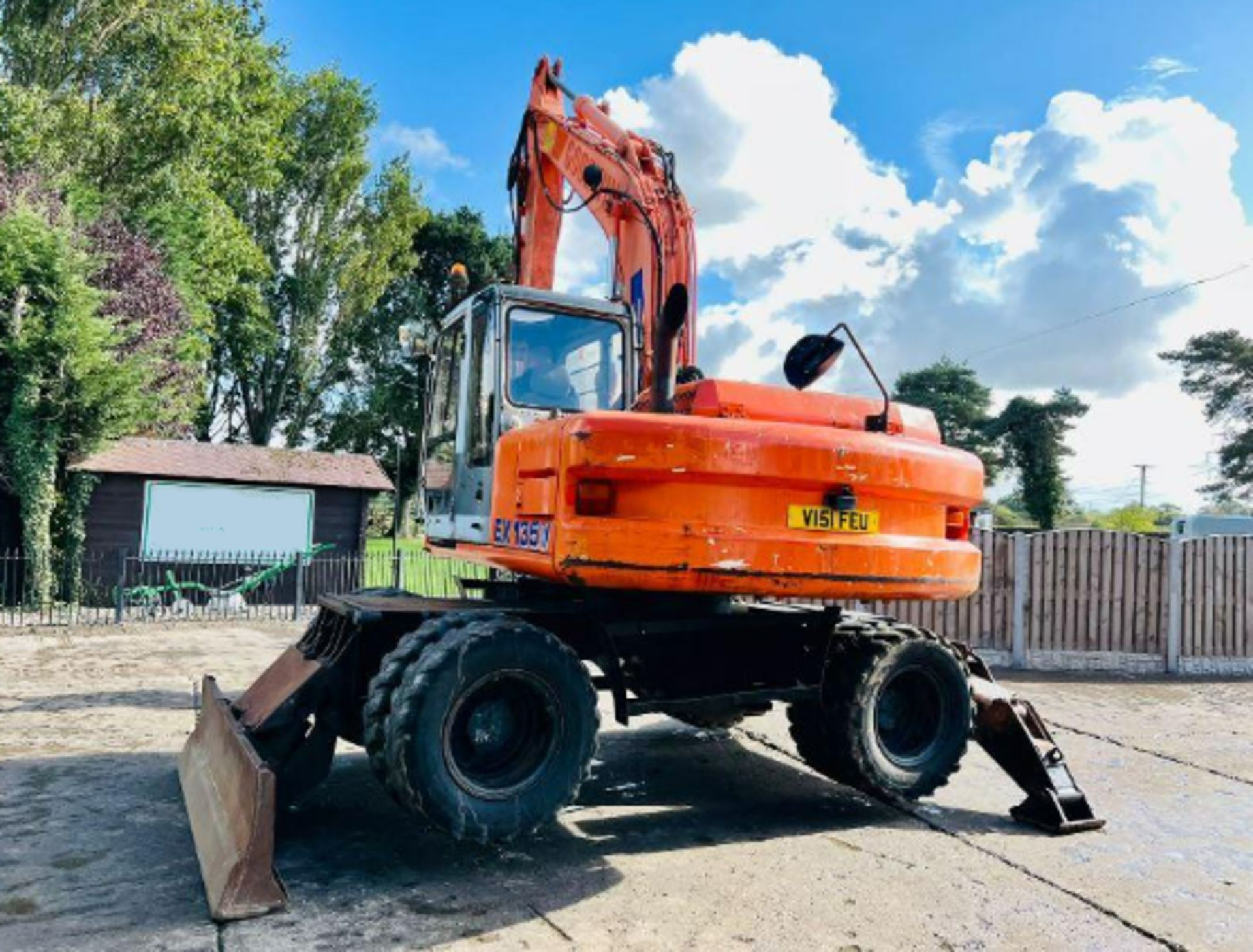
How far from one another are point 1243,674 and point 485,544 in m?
11.3

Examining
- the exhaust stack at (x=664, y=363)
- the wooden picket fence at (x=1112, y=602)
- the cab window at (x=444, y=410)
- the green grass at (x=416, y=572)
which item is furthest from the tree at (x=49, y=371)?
the exhaust stack at (x=664, y=363)

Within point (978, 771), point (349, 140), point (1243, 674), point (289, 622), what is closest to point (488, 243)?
point (349, 140)

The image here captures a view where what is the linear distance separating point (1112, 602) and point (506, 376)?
32.5 feet

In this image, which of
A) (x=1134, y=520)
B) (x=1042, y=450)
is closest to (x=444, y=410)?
(x=1042, y=450)

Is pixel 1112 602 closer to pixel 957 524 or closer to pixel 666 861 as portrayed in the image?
pixel 957 524

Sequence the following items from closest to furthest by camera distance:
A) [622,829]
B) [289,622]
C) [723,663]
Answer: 1. [622,829]
2. [723,663]
3. [289,622]

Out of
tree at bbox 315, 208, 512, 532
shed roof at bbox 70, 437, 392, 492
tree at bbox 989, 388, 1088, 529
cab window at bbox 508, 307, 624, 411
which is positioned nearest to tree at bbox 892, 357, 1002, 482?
tree at bbox 989, 388, 1088, 529

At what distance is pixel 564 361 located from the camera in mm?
5734

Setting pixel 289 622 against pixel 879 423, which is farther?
pixel 289 622

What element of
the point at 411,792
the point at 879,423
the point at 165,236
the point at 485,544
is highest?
the point at 165,236

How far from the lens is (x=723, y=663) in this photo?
572 centimetres

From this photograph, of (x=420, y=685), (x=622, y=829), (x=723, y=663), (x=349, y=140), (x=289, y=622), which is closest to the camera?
(x=420, y=685)

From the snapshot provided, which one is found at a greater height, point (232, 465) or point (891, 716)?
point (232, 465)

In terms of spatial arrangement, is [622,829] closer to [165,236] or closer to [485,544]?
[485,544]
